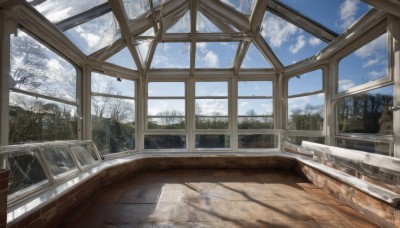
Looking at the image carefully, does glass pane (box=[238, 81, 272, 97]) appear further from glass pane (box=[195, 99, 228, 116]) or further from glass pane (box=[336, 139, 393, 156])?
glass pane (box=[336, 139, 393, 156])

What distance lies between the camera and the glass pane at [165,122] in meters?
4.79

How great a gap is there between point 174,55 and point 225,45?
3.94ft

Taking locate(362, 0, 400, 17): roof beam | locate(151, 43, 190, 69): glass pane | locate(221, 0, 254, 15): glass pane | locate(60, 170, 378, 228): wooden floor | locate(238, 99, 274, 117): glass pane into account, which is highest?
locate(221, 0, 254, 15): glass pane

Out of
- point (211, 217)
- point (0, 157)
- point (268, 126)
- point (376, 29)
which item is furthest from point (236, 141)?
point (0, 157)

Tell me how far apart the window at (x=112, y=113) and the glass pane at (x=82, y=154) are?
365mm

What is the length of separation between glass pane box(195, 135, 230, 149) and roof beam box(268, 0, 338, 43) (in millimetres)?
2844

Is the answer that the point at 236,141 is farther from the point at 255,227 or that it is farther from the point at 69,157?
the point at 69,157

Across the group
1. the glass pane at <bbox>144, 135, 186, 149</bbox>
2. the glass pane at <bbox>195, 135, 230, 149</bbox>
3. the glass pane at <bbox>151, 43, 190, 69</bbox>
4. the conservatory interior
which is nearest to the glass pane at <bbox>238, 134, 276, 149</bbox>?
the conservatory interior

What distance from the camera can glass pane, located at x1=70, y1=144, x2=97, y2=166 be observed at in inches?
126

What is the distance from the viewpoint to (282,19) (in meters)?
3.62

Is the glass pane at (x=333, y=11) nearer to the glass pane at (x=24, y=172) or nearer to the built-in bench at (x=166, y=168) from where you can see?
the built-in bench at (x=166, y=168)

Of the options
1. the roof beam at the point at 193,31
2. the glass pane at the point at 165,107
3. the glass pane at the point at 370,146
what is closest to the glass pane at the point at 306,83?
the glass pane at the point at 370,146

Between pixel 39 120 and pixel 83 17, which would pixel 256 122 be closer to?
pixel 83 17

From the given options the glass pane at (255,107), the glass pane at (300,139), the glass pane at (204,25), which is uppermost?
the glass pane at (204,25)
